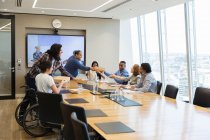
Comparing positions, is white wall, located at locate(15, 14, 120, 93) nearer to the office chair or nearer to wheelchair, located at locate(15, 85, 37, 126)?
wheelchair, located at locate(15, 85, 37, 126)

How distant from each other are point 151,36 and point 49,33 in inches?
122

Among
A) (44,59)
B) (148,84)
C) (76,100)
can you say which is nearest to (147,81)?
(148,84)

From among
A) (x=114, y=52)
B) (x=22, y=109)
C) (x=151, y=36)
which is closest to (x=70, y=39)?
(x=114, y=52)

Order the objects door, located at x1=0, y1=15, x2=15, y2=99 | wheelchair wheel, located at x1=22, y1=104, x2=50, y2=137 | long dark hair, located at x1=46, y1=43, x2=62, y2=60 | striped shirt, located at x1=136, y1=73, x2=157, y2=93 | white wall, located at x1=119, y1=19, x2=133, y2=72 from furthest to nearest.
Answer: white wall, located at x1=119, y1=19, x2=133, y2=72 < door, located at x1=0, y1=15, x2=15, y2=99 < striped shirt, located at x1=136, y1=73, x2=157, y2=93 < long dark hair, located at x1=46, y1=43, x2=62, y2=60 < wheelchair wheel, located at x1=22, y1=104, x2=50, y2=137

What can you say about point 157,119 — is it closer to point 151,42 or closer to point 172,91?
point 172,91

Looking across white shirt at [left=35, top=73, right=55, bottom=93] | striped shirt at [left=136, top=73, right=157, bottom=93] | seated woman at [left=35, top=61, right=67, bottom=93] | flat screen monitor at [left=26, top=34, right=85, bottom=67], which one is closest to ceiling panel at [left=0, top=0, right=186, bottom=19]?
flat screen monitor at [left=26, top=34, right=85, bottom=67]

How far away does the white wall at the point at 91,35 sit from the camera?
7.80m

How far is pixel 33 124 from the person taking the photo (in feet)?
15.7

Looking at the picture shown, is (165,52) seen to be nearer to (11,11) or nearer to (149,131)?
(11,11)

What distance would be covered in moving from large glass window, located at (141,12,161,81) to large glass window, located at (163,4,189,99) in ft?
1.44

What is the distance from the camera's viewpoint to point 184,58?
21.9 ft

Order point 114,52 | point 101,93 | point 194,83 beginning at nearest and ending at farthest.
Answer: point 101,93 < point 194,83 < point 114,52

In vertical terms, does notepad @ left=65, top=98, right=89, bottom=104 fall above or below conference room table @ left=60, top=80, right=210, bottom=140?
above

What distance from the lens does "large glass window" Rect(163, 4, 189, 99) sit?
6663 mm
